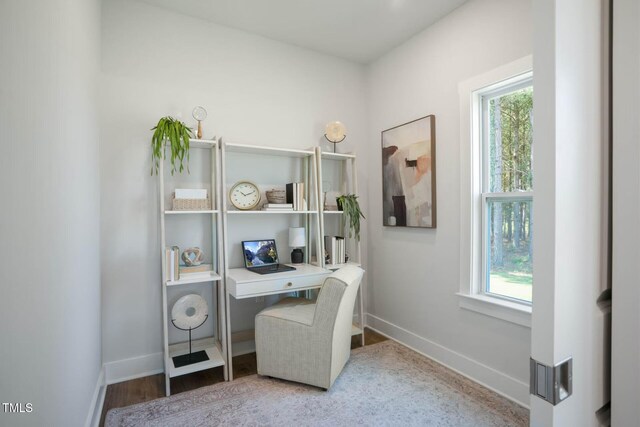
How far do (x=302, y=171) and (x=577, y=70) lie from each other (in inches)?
110

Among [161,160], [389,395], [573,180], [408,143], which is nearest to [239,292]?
[161,160]

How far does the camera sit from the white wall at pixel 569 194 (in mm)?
503

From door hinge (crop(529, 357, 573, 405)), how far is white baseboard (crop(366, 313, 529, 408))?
2.00m

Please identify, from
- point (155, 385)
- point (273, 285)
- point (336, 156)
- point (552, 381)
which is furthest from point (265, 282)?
point (552, 381)

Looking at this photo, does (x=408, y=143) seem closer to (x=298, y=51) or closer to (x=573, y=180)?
(x=298, y=51)

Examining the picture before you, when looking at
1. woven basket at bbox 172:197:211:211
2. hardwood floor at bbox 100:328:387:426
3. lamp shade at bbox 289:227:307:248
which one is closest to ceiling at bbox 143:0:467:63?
woven basket at bbox 172:197:211:211

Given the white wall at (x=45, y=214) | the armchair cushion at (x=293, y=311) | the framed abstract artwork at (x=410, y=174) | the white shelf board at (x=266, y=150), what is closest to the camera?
the white wall at (x=45, y=214)

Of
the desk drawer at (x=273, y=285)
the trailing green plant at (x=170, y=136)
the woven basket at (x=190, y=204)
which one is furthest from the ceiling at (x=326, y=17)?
the desk drawer at (x=273, y=285)

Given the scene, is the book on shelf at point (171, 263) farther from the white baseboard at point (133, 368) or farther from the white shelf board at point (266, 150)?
the white shelf board at point (266, 150)

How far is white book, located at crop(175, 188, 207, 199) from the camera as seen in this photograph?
2.52 m

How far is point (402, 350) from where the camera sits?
2.97 metres

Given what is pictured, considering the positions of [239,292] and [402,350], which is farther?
[402,350]

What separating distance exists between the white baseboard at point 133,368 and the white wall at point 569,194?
9.09 feet

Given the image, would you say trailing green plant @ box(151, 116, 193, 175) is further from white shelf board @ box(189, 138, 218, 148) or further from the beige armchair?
the beige armchair
